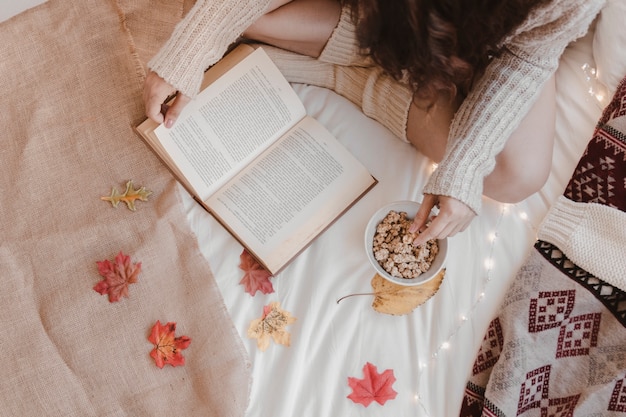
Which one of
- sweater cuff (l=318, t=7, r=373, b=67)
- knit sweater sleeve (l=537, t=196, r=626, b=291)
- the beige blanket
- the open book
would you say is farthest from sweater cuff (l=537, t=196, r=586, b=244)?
the beige blanket

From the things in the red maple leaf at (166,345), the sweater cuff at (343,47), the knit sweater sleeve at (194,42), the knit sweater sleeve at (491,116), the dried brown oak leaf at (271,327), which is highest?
the knit sweater sleeve at (194,42)

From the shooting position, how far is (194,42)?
97 cm

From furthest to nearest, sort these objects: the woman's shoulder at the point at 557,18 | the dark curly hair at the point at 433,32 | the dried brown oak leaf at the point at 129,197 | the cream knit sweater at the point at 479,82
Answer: the dried brown oak leaf at the point at 129,197
the cream knit sweater at the point at 479,82
the woman's shoulder at the point at 557,18
the dark curly hair at the point at 433,32

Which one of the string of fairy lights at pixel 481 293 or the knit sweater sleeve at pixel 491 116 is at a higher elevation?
the knit sweater sleeve at pixel 491 116

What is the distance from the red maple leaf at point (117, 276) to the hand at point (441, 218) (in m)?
0.56

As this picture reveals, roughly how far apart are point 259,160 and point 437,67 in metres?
0.49

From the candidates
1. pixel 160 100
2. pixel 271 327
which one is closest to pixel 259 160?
pixel 160 100

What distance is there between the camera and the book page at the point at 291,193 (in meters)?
1.09

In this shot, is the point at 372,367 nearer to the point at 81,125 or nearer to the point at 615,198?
the point at 615,198

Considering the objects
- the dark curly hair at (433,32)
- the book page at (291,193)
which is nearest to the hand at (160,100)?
the book page at (291,193)

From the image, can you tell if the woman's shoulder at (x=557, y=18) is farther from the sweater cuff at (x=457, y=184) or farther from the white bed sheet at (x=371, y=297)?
the white bed sheet at (x=371, y=297)

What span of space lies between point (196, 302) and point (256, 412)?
242 millimetres

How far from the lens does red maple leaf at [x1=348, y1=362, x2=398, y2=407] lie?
103 cm

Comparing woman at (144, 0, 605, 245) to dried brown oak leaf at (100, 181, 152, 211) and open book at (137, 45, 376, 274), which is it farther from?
dried brown oak leaf at (100, 181, 152, 211)
